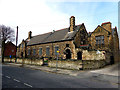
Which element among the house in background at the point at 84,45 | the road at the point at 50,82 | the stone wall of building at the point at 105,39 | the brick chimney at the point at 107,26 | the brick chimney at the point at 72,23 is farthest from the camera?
the brick chimney at the point at 72,23

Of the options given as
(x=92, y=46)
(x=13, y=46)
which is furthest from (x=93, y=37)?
(x=13, y=46)

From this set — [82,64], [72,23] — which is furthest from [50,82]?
[72,23]

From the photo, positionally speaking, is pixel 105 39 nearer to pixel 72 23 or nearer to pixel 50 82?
pixel 72 23

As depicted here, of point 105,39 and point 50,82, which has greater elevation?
point 105,39

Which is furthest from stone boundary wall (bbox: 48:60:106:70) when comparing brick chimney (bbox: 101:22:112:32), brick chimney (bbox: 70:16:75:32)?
brick chimney (bbox: 70:16:75:32)

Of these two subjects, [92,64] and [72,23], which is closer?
[92,64]

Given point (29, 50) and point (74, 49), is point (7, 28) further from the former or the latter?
point (74, 49)

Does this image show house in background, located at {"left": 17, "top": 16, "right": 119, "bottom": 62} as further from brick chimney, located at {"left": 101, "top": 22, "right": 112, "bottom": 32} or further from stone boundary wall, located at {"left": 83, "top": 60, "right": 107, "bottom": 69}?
stone boundary wall, located at {"left": 83, "top": 60, "right": 107, "bottom": 69}

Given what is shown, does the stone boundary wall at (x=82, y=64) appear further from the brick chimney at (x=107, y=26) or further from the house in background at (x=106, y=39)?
the brick chimney at (x=107, y=26)

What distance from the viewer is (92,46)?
24.7 meters

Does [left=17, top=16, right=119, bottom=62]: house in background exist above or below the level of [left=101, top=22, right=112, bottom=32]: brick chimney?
below

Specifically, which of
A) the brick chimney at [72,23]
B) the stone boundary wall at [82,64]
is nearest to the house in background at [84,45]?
the brick chimney at [72,23]

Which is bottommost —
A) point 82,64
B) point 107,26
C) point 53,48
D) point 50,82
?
point 50,82

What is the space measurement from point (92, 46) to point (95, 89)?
62.2 feet
